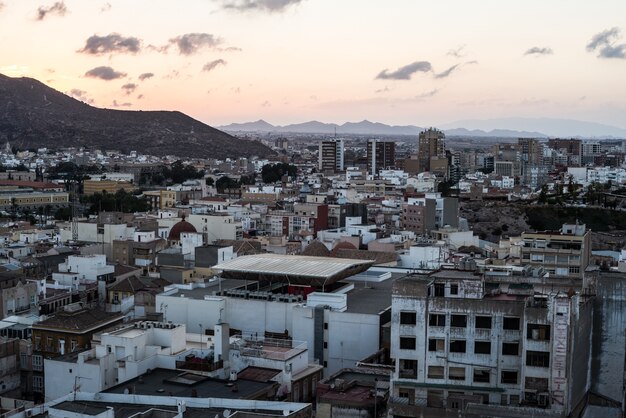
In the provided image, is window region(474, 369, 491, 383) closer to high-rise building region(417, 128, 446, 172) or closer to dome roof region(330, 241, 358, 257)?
dome roof region(330, 241, 358, 257)

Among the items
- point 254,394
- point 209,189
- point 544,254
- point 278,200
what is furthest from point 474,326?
point 209,189

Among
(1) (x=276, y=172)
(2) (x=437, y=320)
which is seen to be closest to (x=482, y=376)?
(2) (x=437, y=320)

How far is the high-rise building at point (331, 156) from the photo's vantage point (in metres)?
127

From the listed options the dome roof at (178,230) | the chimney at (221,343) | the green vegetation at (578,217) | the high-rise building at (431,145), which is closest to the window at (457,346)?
the chimney at (221,343)

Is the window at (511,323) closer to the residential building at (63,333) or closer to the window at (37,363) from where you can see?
the residential building at (63,333)

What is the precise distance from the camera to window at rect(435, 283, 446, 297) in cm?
1709

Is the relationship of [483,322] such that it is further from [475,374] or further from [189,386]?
[189,386]

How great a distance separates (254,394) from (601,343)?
23.2 feet

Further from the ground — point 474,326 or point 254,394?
point 474,326

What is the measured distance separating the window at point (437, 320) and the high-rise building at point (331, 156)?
109262 millimetres

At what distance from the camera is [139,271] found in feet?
115

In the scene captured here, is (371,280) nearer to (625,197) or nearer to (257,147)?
(625,197)

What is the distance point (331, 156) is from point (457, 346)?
365ft

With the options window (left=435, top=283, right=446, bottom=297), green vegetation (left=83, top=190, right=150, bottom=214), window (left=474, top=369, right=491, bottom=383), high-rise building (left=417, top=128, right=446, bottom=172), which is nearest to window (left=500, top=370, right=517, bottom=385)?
window (left=474, top=369, right=491, bottom=383)
